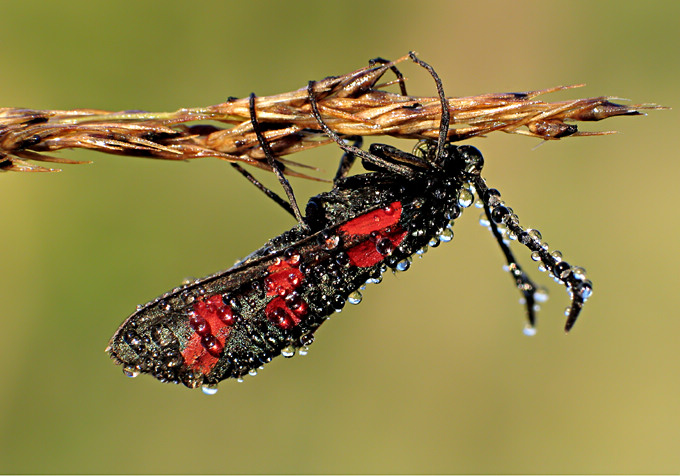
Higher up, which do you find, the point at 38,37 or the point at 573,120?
the point at 38,37

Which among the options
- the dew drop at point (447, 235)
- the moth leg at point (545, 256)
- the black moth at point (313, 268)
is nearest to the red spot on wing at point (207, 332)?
the black moth at point (313, 268)

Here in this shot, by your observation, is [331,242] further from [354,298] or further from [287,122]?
[287,122]

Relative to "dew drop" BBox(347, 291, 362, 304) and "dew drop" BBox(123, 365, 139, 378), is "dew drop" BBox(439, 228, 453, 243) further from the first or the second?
"dew drop" BBox(123, 365, 139, 378)

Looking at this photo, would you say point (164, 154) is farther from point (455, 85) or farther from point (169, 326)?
point (455, 85)

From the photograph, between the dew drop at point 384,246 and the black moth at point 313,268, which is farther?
the dew drop at point 384,246

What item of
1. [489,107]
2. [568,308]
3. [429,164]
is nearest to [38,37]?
[429,164]

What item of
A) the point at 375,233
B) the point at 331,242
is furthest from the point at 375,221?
the point at 331,242

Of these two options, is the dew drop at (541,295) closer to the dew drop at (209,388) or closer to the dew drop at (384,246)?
the dew drop at (384,246)
